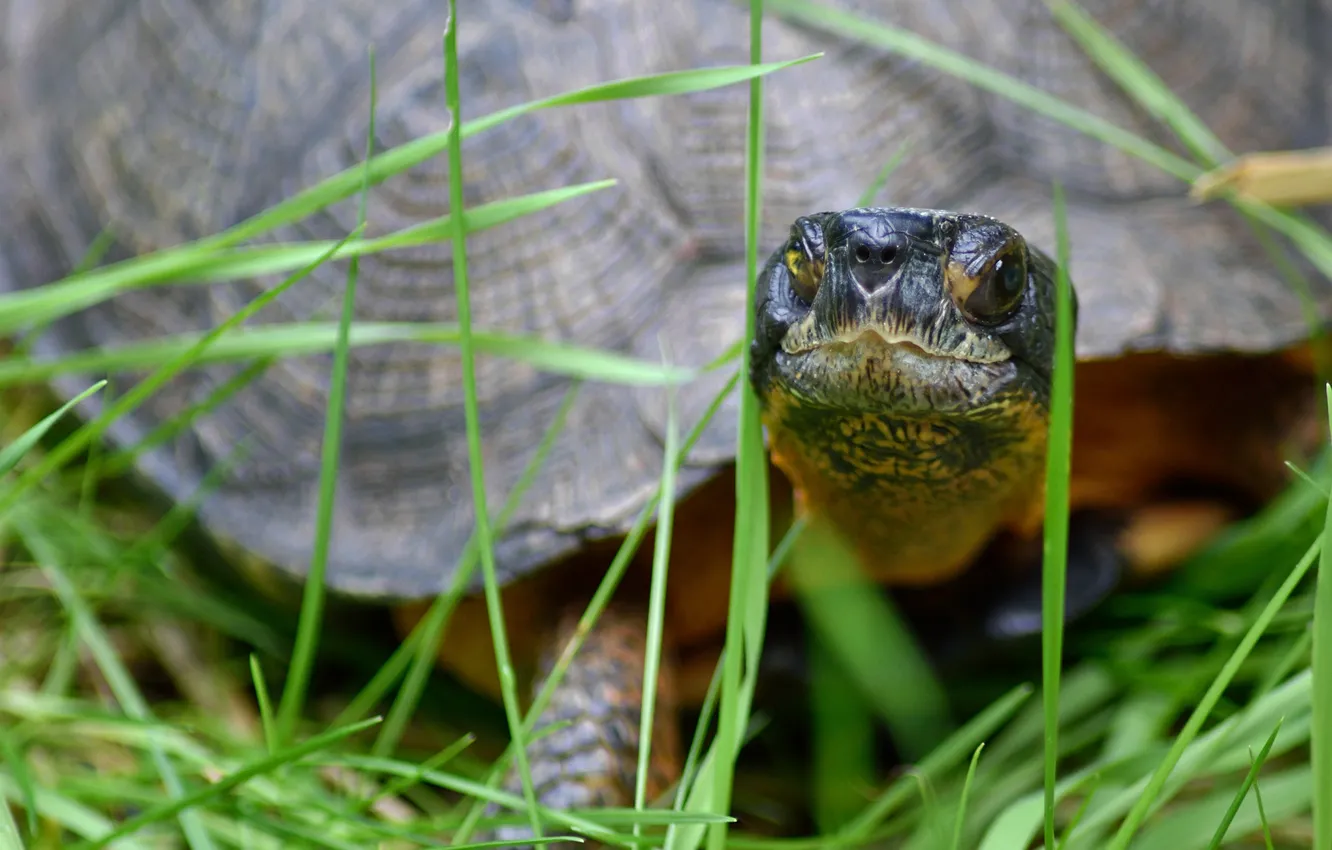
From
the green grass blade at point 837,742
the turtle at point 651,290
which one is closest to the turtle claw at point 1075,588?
the turtle at point 651,290

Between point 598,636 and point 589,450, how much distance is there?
18cm

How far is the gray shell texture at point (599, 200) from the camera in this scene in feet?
3.38

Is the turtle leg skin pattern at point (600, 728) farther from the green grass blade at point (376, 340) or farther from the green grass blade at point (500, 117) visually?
the green grass blade at point (500, 117)

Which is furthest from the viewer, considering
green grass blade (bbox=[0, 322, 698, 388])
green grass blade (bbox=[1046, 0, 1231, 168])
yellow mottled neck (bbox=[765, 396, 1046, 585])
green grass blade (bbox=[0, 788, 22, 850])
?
green grass blade (bbox=[1046, 0, 1231, 168])

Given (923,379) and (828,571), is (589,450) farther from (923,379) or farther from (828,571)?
(923,379)

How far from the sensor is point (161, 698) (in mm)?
1276

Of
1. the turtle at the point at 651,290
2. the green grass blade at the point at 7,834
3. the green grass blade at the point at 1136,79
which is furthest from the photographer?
the green grass blade at the point at 1136,79

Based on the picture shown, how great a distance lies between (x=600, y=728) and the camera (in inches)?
38.5

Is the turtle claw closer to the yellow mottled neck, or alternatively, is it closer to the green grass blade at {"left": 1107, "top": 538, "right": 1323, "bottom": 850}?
the yellow mottled neck

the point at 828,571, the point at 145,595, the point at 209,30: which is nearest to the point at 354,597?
the point at 145,595

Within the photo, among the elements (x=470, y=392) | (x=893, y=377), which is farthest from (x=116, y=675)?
(x=893, y=377)

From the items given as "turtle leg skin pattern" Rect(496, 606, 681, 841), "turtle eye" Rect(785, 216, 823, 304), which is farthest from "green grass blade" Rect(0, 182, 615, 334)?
"turtle leg skin pattern" Rect(496, 606, 681, 841)

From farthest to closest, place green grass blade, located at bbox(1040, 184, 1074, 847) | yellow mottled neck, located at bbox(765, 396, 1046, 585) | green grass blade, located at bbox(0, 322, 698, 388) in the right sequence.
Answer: green grass blade, located at bbox(0, 322, 698, 388) → yellow mottled neck, located at bbox(765, 396, 1046, 585) → green grass blade, located at bbox(1040, 184, 1074, 847)

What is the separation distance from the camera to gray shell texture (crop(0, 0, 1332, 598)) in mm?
1029
